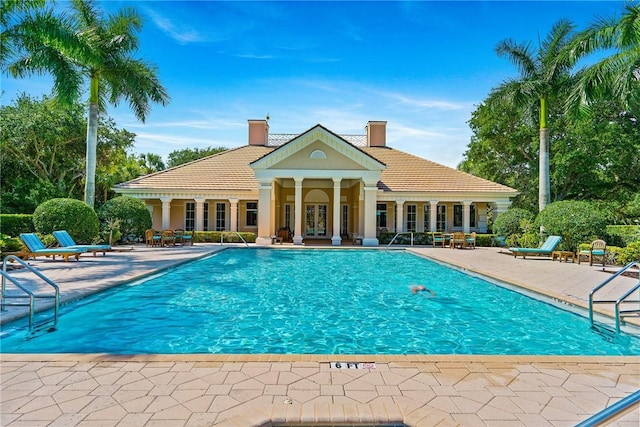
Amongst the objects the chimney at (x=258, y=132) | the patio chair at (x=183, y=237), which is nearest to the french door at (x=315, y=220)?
the chimney at (x=258, y=132)

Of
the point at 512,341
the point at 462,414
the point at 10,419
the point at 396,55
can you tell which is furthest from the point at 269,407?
the point at 396,55

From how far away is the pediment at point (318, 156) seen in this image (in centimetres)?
2331

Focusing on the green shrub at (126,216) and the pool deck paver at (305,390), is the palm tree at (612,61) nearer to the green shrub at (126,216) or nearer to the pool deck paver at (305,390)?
the pool deck paver at (305,390)

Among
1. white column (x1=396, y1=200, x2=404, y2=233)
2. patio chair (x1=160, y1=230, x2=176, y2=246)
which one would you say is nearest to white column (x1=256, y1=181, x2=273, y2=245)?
patio chair (x1=160, y1=230, x2=176, y2=246)

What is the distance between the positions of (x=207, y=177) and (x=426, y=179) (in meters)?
15.7

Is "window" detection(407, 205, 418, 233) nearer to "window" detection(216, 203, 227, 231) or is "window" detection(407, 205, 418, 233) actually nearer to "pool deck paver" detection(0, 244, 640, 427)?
"window" detection(216, 203, 227, 231)

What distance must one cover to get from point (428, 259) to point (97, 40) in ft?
63.6

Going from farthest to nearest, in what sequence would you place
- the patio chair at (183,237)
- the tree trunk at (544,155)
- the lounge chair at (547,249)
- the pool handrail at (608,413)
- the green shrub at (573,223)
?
the patio chair at (183,237) < the tree trunk at (544,155) < the green shrub at (573,223) < the lounge chair at (547,249) < the pool handrail at (608,413)

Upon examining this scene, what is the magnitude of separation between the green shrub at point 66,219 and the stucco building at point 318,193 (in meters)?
7.89

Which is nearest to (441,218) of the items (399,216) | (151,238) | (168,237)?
(399,216)

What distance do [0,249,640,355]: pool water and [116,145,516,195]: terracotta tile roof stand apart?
14.0m

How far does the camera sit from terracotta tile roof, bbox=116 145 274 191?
2530 centimetres

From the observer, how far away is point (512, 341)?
6.35 meters

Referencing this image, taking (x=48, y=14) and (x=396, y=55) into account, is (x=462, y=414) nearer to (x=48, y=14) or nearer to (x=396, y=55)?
(x=396, y=55)
